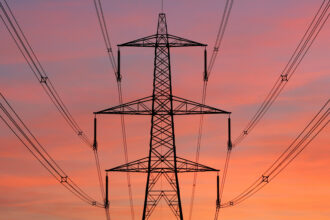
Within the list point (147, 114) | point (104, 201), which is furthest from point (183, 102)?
point (104, 201)

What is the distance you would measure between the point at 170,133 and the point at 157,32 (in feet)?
26.0

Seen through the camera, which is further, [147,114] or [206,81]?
[206,81]

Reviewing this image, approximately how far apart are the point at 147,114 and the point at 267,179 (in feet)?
33.4

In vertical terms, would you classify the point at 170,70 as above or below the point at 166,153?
above

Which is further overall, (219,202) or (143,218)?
(219,202)

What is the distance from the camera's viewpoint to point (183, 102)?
6262cm

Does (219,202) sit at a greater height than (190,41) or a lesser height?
lesser

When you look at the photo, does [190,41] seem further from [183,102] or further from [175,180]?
[175,180]

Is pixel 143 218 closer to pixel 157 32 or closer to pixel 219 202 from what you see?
pixel 219 202

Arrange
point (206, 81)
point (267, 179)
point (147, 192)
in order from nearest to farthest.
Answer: point (267, 179)
point (147, 192)
point (206, 81)

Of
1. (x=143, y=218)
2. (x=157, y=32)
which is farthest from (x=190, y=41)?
(x=143, y=218)

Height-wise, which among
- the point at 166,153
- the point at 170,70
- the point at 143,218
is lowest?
the point at 143,218

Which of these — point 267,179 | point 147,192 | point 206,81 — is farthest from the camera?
point 206,81

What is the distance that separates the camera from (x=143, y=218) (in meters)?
65.1
